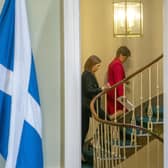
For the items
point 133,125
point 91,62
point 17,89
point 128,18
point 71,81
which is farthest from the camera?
point 128,18

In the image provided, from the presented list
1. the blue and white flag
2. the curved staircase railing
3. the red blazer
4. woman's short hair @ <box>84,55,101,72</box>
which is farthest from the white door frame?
the red blazer

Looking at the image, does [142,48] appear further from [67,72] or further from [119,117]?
[67,72]

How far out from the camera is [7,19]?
6.07 ft

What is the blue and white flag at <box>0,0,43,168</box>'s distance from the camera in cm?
183

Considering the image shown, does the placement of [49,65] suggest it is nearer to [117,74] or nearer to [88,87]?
[88,87]

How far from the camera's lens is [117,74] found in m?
4.96

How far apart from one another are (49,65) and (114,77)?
306 centimetres

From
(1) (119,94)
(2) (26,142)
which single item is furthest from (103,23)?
(2) (26,142)

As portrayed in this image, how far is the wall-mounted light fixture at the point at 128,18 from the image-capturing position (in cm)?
507

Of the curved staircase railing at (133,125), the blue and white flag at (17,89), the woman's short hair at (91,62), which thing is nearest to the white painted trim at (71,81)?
the blue and white flag at (17,89)

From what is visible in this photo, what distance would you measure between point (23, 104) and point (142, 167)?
3599mm

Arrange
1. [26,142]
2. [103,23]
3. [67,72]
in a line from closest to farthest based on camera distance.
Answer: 1. [26,142]
2. [67,72]
3. [103,23]

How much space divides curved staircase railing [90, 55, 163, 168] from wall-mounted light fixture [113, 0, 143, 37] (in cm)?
61

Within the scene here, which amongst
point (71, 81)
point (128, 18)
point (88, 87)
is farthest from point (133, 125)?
point (71, 81)
